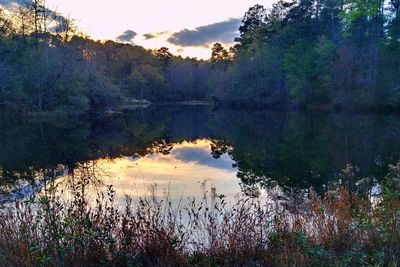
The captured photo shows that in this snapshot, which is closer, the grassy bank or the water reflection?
the grassy bank

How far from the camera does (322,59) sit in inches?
2210

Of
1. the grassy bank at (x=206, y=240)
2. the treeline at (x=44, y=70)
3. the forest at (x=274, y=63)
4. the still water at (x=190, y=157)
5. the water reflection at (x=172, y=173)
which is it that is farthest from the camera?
the forest at (x=274, y=63)

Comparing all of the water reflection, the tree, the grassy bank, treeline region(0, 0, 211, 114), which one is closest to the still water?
the water reflection

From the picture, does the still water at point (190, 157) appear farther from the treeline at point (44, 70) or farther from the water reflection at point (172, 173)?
the treeline at point (44, 70)

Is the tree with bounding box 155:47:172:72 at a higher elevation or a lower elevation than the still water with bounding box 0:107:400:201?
higher

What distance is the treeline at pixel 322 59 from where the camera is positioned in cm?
4994

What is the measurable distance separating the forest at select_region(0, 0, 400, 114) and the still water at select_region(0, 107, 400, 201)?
8.35m

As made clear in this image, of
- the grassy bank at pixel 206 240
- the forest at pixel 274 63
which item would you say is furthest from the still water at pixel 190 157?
the forest at pixel 274 63

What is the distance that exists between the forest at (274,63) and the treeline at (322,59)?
0.45ft

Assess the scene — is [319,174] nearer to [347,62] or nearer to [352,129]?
[352,129]

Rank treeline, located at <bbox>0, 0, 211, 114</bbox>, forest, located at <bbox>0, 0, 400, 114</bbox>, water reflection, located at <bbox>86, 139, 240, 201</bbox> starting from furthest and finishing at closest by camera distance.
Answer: forest, located at <bbox>0, 0, 400, 114</bbox> → treeline, located at <bbox>0, 0, 211, 114</bbox> → water reflection, located at <bbox>86, 139, 240, 201</bbox>

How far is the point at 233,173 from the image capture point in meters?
17.1

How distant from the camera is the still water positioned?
14039 mm

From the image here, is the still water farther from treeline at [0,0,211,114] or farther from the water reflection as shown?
treeline at [0,0,211,114]
